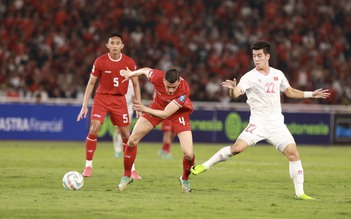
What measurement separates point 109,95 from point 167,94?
3.19 metres

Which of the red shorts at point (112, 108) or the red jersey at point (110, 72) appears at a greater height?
the red jersey at point (110, 72)

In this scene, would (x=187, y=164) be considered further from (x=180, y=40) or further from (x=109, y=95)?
(x=180, y=40)

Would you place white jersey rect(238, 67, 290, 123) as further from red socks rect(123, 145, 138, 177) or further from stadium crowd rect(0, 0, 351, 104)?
stadium crowd rect(0, 0, 351, 104)

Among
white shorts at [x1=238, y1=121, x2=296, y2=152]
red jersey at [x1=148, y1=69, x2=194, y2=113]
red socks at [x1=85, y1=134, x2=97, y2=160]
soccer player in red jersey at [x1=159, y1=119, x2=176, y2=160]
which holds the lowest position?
soccer player in red jersey at [x1=159, y1=119, x2=176, y2=160]

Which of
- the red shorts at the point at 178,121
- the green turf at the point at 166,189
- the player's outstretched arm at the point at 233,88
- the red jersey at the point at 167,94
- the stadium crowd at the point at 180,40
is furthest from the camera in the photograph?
the stadium crowd at the point at 180,40

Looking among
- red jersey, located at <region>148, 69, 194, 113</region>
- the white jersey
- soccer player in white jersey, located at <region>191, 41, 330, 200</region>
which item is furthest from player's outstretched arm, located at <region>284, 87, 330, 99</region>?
red jersey, located at <region>148, 69, 194, 113</region>

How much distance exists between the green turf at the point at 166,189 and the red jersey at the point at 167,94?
1.42 meters

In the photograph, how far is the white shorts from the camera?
12750 mm

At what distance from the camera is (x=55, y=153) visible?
23.5m

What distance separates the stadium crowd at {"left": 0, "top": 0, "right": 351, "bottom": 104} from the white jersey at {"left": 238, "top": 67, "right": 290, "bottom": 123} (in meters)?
17.3

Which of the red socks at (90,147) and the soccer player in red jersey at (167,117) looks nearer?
the soccer player in red jersey at (167,117)

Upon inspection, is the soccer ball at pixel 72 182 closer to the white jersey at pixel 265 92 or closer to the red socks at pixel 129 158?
the red socks at pixel 129 158

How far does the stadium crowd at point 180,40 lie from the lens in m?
30.9

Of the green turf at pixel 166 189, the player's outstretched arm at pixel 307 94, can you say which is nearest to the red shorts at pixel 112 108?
the green turf at pixel 166 189
